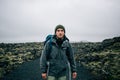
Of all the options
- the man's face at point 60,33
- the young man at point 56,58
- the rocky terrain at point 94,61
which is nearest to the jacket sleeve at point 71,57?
the young man at point 56,58

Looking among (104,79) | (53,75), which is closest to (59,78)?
(53,75)

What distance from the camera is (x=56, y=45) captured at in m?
7.71

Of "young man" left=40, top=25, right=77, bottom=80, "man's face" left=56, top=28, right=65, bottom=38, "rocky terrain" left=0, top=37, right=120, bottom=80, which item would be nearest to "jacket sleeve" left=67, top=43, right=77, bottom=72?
"young man" left=40, top=25, right=77, bottom=80

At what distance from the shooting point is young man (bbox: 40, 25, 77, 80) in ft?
24.8

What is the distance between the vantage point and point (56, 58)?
301 inches

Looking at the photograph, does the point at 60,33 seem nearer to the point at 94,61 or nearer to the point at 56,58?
the point at 56,58

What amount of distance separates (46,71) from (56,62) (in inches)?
16.1

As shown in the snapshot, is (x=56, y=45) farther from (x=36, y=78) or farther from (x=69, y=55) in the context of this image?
(x=36, y=78)

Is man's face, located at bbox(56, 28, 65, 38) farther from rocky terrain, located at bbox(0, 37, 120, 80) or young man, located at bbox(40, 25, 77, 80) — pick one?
rocky terrain, located at bbox(0, 37, 120, 80)

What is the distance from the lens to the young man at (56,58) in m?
7.56

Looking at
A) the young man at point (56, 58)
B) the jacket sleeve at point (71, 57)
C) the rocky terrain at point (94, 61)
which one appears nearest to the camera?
the young man at point (56, 58)

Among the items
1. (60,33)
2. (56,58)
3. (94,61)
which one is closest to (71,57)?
(56,58)

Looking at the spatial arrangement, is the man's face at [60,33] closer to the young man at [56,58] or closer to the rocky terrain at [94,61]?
the young man at [56,58]

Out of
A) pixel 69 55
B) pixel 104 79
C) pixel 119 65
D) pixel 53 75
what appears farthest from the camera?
pixel 119 65
